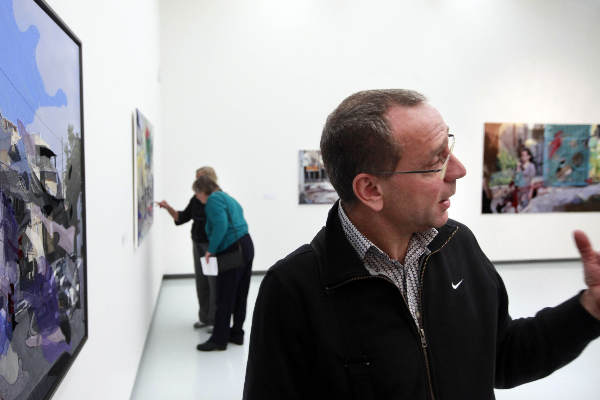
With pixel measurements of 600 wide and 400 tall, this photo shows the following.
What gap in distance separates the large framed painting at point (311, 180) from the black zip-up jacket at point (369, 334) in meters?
8.10

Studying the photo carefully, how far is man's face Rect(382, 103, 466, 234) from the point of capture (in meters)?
1.43

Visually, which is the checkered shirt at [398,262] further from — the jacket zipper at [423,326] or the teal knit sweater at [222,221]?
the teal knit sweater at [222,221]

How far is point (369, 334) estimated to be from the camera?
1.39 m

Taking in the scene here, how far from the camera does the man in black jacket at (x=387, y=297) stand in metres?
1.39

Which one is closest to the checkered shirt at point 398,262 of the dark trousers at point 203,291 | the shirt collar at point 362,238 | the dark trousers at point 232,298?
the shirt collar at point 362,238

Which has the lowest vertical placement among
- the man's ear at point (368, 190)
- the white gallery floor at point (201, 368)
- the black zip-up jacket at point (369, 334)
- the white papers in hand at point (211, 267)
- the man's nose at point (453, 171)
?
the white gallery floor at point (201, 368)

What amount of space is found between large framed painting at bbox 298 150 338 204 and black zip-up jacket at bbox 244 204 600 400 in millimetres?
8105

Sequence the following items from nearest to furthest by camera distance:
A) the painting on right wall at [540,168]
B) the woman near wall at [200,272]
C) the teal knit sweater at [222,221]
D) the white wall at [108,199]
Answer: the white wall at [108,199]
the teal knit sweater at [222,221]
the woman near wall at [200,272]
the painting on right wall at [540,168]

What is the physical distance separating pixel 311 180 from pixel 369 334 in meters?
8.37

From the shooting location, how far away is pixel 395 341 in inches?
54.9

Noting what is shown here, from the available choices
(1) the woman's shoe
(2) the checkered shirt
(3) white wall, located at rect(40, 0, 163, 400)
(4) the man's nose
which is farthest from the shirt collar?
(1) the woman's shoe

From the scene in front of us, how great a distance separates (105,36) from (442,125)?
2.54 metres

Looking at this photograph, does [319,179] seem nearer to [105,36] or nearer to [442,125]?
[105,36]

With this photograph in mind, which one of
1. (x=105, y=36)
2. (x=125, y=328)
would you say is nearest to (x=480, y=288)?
(x=105, y=36)
